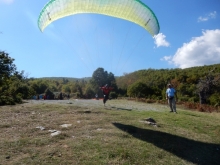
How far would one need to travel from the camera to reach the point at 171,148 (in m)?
7.35

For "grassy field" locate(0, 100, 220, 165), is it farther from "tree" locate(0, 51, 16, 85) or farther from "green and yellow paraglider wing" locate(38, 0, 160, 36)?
"tree" locate(0, 51, 16, 85)

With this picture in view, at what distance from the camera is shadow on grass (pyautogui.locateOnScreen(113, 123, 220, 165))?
708 centimetres

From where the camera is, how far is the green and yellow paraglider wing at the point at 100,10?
9898 mm

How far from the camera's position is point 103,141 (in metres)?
7.17

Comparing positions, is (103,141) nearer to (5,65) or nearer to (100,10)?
(100,10)

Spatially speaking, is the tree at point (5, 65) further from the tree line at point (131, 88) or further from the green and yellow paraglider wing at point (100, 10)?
the green and yellow paraglider wing at point (100, 10)

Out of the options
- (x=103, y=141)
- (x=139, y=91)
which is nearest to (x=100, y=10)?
(x=103, y=141)

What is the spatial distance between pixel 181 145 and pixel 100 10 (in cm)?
702

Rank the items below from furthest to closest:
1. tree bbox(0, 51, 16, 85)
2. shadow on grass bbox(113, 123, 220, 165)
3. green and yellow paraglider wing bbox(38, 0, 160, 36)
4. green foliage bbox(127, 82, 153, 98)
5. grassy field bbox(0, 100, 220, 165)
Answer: green foliage bbox(127, 82, 153, 98) → tree bbox(0, 51, 16, 85) → green and yellow paraglider wing bbox(38, 0, 160, 36) → shadow on grass bbox(113, 123, 220, 165) → grassy field bbox(0, 100, 220, 165)

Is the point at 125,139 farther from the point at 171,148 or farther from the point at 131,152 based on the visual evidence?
the point at 171,148

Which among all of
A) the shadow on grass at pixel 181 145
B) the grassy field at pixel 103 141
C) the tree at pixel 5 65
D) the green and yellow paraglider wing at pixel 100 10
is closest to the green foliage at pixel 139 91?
the tree at pixel 5 65

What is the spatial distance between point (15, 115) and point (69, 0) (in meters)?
5.97

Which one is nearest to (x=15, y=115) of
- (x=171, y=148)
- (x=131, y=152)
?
(x=131, y=152)

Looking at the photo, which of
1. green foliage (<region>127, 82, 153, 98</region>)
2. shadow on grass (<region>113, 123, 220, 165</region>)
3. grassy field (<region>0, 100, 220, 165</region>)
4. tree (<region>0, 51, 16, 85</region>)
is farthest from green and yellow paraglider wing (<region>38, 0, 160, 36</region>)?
green foliage (<region>127, 82, 153, 98</region>)
